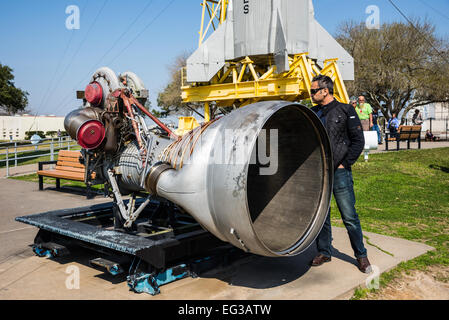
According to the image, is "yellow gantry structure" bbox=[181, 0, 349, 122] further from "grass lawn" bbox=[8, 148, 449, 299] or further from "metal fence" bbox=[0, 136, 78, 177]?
"metal fence" bbox=[0, 136, 78, 177]

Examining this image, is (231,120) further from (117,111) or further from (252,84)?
(252,84)

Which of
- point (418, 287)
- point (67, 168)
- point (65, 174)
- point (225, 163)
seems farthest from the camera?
point (67, 168)

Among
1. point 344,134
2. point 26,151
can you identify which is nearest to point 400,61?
point 26,151

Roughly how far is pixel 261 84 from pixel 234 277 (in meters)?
11.7

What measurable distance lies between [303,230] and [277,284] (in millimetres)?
528

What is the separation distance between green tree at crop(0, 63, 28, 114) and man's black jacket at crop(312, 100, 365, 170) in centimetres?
2757

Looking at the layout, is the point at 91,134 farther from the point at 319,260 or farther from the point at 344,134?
the point at 319,260

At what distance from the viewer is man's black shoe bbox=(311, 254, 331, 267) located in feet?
12.7

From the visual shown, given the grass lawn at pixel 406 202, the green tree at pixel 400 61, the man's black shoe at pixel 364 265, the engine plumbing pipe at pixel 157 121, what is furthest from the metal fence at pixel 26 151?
the green tree at pixel 400 61

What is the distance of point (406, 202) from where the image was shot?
6.75m

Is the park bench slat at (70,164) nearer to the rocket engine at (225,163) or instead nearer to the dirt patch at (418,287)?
the rocket engine at (225,163)

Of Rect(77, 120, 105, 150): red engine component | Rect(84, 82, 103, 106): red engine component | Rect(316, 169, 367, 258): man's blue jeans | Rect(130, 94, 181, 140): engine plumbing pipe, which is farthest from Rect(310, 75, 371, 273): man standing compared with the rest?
Rect(84, 82, 103, 106): red engine component

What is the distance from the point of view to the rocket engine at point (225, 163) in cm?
284
